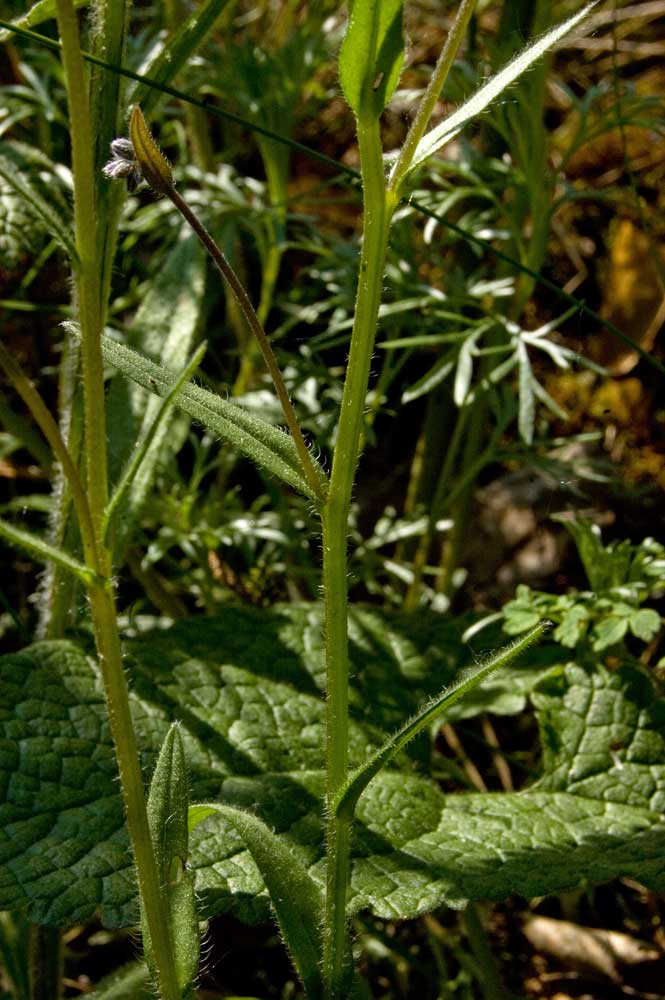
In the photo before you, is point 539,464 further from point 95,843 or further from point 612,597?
point 95,843

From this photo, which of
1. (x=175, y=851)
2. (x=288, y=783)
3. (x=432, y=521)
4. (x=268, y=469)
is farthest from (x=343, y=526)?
(x=432, y=521)

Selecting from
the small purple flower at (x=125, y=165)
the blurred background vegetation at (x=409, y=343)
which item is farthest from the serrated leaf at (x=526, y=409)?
the small purple flower at (x=125, y=165)

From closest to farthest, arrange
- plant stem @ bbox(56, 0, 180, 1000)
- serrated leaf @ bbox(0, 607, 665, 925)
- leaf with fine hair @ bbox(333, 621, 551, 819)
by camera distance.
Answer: plant stem @ bbox(56, 0, 180, 1000), leaf with fine hair @ bbox(333, 621, 551, 819), serrated leaf @ bbox(0, 607, 665, 925)

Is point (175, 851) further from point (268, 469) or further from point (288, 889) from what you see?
point (268, 469)

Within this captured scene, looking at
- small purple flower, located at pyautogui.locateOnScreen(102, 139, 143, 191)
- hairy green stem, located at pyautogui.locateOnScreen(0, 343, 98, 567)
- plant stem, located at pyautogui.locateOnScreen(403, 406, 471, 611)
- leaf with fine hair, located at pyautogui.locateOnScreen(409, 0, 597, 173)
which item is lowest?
hairy green stem, located at pyautogui.locateOnScreen(0, 343, 98, 567)

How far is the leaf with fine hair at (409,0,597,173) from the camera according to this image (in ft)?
3.33

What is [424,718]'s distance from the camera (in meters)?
1.04

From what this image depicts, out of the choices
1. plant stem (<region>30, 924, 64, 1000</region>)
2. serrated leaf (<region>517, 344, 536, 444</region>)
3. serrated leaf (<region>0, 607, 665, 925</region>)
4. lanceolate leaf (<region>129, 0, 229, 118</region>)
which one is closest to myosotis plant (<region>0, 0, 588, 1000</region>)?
serrated leaf (<region>0, 607, 665, 925</region>)

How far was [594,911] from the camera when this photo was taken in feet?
6.86

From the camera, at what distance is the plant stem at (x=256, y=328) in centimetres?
94

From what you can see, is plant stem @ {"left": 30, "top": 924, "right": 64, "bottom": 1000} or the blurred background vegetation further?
the blurred background vegetation

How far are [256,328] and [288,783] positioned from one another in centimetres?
87

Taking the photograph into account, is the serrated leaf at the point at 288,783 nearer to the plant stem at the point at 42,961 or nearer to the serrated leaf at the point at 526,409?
the plant stem at the point at 42,961

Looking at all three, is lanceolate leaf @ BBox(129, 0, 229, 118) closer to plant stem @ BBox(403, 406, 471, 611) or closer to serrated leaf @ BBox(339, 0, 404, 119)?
serrated leaf @ BBox(339, 0, 404, 119)
